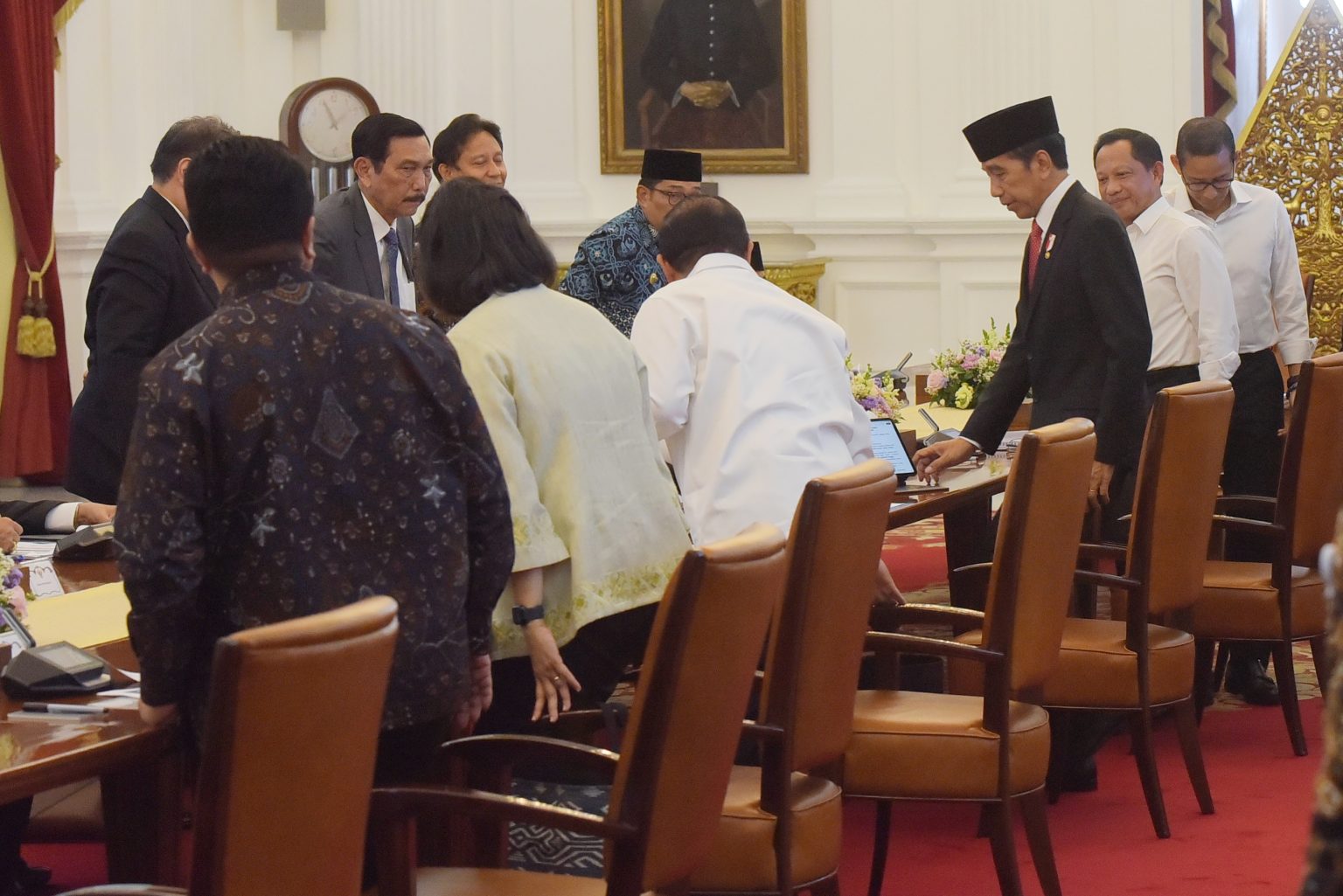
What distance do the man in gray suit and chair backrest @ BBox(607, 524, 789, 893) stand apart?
2.37m

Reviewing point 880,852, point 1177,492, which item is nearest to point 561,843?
point 880,852

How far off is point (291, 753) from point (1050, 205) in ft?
10.3

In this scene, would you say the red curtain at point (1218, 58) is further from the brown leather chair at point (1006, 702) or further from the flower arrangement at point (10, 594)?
the flower arrangement at point (10, 594)

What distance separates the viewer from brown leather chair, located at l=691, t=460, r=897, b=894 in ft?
8.66

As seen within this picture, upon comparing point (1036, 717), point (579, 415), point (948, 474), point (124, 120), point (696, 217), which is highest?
point (124, 120)

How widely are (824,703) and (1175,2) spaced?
7304 mm

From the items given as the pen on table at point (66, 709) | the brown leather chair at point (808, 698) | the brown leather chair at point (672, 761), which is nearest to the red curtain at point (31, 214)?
the brown leather chair at point (808, 698)

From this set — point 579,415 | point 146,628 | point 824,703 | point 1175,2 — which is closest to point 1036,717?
point 824,703

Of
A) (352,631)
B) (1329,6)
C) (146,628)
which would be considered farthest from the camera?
(1329,6)

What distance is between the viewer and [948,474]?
439 centimetres

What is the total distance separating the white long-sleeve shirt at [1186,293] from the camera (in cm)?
498

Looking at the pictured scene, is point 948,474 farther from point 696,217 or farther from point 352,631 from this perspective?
point 352,631

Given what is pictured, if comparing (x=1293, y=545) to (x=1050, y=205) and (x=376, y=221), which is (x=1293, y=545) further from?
(x=376, y=221)

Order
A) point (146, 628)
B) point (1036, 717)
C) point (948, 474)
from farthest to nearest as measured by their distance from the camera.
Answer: point (948, 474) < point (1036, 717) < point (146, 628)
